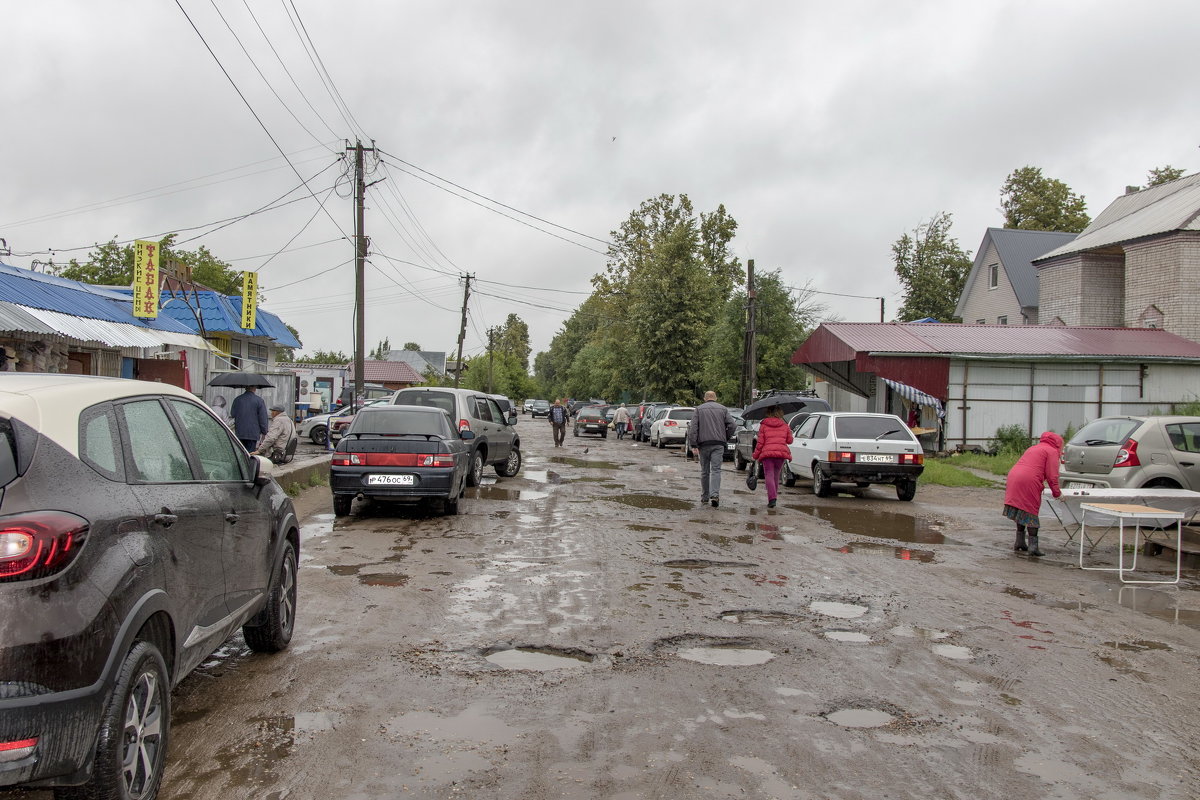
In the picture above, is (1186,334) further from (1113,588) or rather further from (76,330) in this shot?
(76,330)

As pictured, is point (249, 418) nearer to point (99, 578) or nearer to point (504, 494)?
point (504, 494)

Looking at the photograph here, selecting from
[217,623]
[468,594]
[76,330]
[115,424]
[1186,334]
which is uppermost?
[1186,334]

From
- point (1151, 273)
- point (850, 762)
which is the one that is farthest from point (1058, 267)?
point (850, 762)

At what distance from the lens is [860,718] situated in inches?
172

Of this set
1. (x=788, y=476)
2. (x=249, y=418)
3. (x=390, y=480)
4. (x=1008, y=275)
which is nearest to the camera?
(x=390, y=480)

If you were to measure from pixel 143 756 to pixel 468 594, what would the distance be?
3.96 metres

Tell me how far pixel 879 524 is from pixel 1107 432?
10.7ft

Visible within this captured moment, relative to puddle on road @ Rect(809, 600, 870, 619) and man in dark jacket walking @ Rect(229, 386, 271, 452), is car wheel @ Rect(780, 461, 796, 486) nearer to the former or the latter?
man in dark jacket walking @ Rect(229, 386, 271, 452)

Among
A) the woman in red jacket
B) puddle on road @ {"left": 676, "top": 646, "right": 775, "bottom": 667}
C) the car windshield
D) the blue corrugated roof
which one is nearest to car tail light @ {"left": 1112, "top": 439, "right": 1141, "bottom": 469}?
the car windshield

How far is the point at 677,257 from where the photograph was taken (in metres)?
48.0

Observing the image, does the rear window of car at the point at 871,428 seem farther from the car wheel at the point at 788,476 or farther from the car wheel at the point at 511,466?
the car wheel at the point at 511,466

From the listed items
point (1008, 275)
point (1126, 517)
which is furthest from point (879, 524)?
point (1008, 275)

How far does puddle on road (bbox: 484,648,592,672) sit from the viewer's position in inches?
205

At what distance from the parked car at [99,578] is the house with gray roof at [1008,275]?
4316cm
